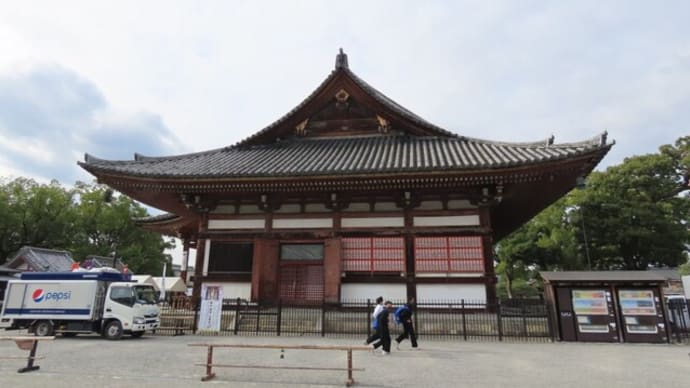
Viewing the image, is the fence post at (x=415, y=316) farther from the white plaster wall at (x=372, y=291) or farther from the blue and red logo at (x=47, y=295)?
the blue and red logo at (x=47, y=295)

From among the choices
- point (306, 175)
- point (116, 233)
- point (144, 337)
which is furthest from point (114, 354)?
point (116, 233)

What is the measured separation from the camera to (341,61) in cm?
1634

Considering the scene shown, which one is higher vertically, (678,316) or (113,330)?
(678,316)

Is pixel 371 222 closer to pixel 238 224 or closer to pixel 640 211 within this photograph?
pixel 238 224

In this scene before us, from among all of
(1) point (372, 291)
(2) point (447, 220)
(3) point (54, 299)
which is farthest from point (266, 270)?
(3) point (54, 299)

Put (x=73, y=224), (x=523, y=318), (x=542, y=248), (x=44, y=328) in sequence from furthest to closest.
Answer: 1. (x=73, y=224)
2. (x=542, y=248)
3. (x=44, y=328)
4. (x=523, y=318)

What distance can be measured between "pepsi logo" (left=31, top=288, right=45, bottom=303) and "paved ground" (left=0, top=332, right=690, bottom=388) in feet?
9.24

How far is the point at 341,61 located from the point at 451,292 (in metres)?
10.5

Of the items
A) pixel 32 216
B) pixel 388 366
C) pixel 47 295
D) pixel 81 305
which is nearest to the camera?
pixel 388 366

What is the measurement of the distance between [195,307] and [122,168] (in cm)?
574

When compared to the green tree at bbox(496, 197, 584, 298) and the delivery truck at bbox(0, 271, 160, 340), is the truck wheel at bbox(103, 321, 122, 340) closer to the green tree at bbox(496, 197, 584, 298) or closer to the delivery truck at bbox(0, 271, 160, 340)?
the delivery truck at bbox(0, 271, 160, 340)

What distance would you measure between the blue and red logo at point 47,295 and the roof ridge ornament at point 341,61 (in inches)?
518

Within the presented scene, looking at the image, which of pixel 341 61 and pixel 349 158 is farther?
pixel 341 61

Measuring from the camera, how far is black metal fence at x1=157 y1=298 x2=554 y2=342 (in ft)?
37.8
